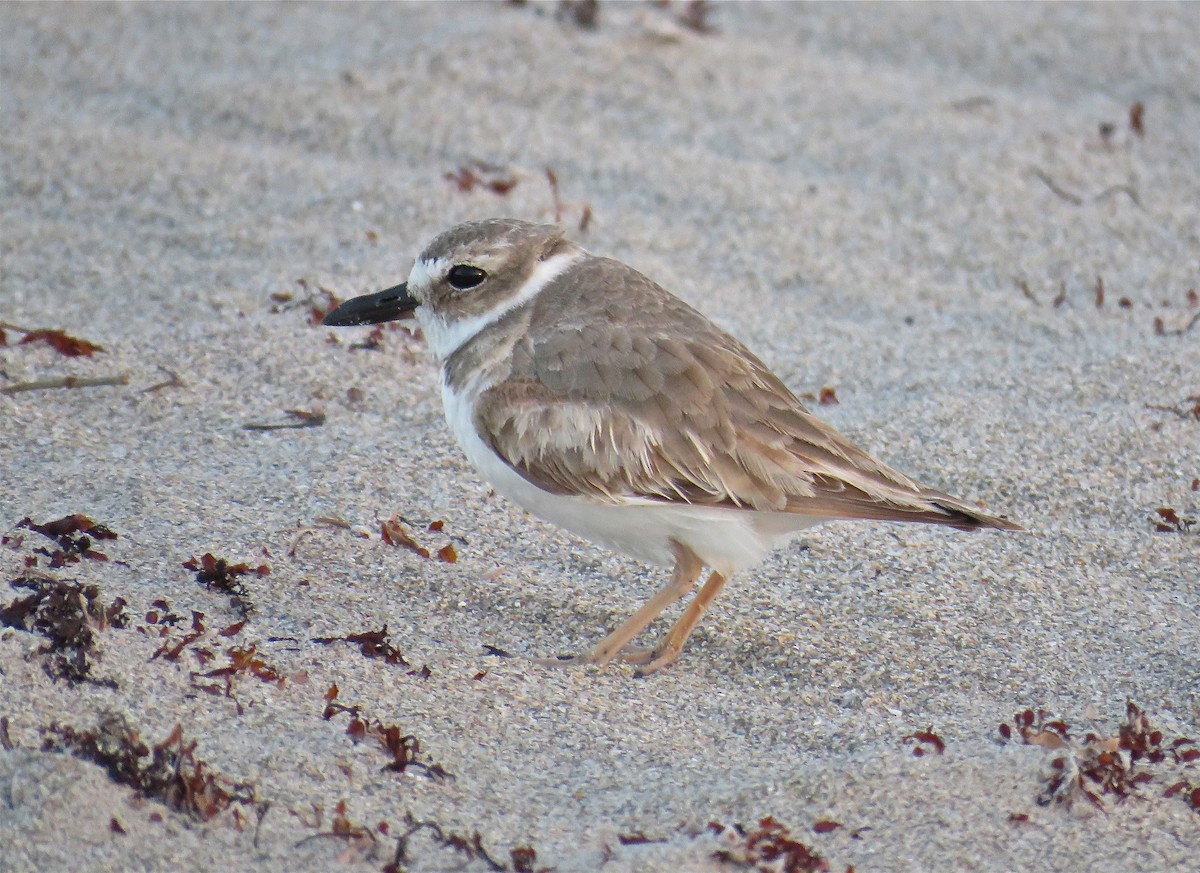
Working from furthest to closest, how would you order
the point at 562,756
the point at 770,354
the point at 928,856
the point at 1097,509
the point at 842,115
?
the point at 842,115 → the point at 770,354 → the point at 1097,509 → the point at 562,756 → the point at 928,856

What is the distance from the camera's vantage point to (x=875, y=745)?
3518mm

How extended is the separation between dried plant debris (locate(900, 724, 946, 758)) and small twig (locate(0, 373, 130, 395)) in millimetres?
3024

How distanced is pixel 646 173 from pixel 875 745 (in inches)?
162

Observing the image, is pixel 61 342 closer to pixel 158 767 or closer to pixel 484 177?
pixel 484 177

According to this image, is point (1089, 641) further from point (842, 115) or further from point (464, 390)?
point (842, 115)

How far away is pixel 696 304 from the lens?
6074mm

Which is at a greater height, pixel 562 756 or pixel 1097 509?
pixel 1097 509

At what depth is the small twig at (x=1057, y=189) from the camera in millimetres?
6996

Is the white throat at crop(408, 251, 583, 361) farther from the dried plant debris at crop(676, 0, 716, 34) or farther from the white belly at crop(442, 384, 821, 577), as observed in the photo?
the dried plant debris at crop(676, 0, 716, 34)

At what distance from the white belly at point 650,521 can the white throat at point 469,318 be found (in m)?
0.38

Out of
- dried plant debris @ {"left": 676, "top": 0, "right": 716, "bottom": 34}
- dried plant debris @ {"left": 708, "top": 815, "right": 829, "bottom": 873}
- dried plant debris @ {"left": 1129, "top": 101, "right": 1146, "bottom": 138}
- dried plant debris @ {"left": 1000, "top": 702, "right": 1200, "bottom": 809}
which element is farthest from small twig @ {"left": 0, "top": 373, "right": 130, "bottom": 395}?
dried plant debris @ {"left": 1129, "top": 101, "right": 1146, "bottom": 138}

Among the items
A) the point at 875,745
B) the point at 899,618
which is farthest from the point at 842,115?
the point at 875,745

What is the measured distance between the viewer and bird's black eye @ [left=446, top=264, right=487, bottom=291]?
4219 millimetres

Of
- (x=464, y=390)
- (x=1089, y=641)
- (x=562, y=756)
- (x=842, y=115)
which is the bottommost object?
(x=562, y=756)
